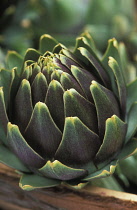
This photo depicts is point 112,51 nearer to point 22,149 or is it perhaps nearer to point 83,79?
point 83,79

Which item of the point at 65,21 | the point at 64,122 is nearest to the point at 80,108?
the point at 64,122

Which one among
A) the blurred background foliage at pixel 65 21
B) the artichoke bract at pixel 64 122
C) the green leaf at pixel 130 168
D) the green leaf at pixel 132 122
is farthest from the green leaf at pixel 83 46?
the blurred background foliage at pixel 65 21

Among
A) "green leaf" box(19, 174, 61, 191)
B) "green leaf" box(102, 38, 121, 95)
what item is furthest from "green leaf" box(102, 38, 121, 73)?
"green leaf" box(19, 174, 61, 191)

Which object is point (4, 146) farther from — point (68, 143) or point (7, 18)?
point (7, 18)

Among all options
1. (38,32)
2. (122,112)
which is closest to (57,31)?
(38,32)

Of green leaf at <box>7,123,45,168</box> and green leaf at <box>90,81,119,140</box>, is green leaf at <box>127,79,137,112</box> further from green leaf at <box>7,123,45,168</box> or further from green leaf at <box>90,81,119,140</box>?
green leaf at <box>7,123,45,168</box>

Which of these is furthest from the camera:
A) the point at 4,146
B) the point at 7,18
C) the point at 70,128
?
the point at 7,18
